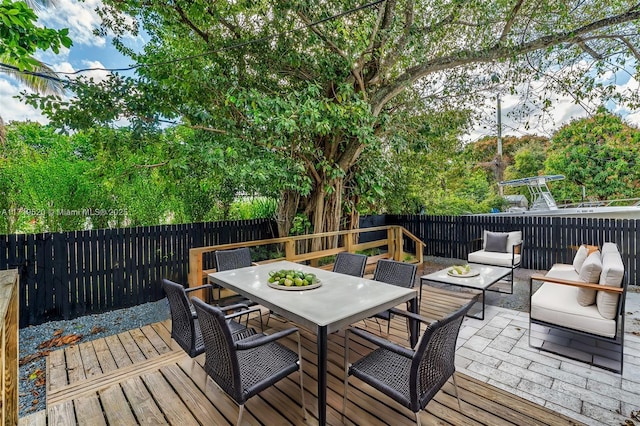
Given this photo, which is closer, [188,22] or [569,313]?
[569,313]

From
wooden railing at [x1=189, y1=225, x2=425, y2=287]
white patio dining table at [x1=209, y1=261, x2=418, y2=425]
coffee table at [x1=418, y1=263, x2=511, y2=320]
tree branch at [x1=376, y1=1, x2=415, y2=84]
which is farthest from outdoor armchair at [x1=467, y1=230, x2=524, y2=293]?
tree branch at [x1=376, y1=1, x2=415, y2=84]

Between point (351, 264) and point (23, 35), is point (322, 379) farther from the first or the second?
point (23, 35)

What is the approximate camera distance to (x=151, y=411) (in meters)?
2.01

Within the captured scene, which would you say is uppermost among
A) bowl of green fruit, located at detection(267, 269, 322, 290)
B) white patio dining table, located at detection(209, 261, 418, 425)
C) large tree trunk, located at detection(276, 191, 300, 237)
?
large tree trunk, located at detection(276, 191, 300, 237)

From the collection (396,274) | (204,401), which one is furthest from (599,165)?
(204,401)

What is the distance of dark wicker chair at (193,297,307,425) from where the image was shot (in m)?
1.69

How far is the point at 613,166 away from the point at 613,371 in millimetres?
13068

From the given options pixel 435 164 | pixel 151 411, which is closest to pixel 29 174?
pixel 151 411

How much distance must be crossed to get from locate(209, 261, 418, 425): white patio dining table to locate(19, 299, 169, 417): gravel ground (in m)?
1.67

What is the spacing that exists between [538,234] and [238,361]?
7.17 m

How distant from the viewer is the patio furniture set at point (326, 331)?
66.3 inches

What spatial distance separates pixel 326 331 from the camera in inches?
73.0

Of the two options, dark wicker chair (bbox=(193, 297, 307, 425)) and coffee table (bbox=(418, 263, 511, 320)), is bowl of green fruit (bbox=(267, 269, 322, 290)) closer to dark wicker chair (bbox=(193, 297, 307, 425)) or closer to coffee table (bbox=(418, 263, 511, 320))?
dark wicker chair (bbox=(193, 297, 307, 425))

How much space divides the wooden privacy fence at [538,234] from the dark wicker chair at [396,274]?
389 cm
